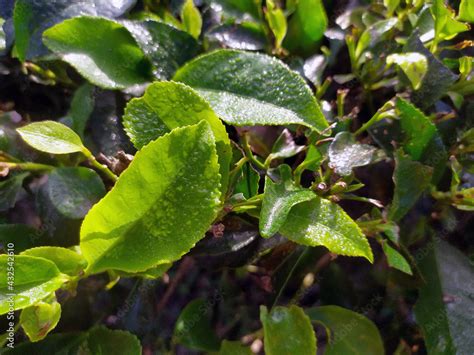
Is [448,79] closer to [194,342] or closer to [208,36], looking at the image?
[208,36]

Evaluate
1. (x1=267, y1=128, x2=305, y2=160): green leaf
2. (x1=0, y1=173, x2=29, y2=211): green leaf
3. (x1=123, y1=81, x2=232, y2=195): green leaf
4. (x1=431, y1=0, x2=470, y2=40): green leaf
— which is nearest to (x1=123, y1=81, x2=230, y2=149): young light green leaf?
(x1=123, y1=81, x2=232, y2=195): green leaf

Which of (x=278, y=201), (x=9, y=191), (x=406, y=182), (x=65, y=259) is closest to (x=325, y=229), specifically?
(x=278, y=201)

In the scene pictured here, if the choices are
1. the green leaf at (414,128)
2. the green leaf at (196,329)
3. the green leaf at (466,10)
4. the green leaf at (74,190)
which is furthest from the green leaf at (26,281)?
the green leaf at (466,10)

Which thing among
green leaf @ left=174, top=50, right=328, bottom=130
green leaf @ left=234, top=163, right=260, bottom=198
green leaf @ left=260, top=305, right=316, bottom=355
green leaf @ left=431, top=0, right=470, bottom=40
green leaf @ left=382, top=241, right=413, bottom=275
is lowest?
green leaf @ left=260, top=305, right=316, bottom=355

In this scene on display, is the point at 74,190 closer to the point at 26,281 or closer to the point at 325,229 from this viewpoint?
the point at 26,281

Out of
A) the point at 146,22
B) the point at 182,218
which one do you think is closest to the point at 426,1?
the point at 146,22

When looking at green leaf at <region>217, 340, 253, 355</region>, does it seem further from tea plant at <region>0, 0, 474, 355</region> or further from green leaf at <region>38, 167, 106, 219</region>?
green leaf at <region>38, 167, 106, 219</region>

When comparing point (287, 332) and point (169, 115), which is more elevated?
point (169, 115)
